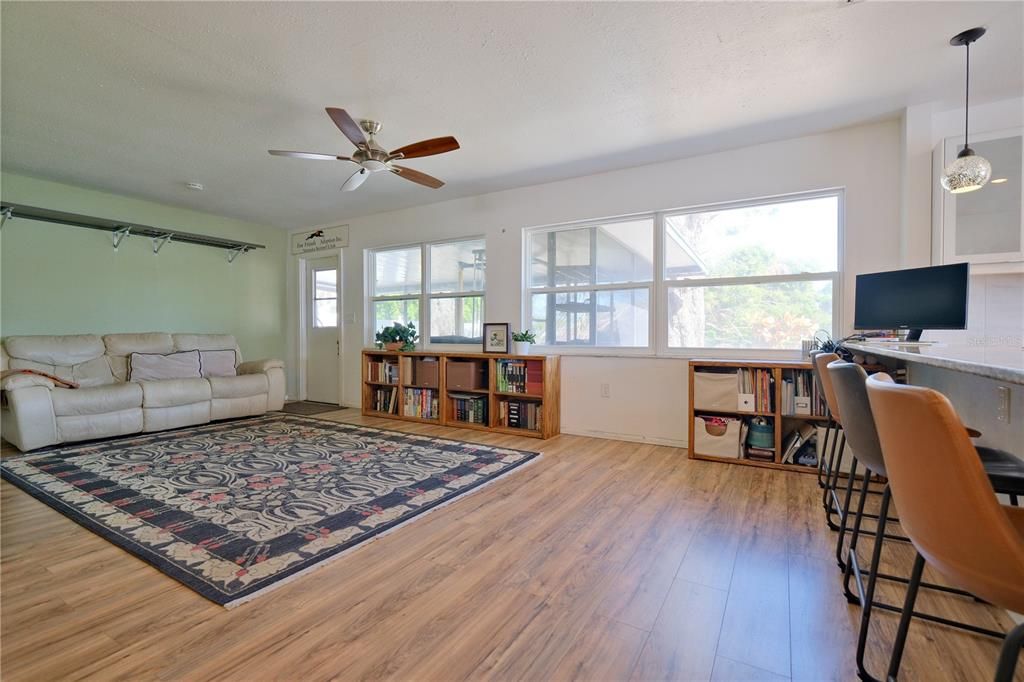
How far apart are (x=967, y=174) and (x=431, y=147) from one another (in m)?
2.93

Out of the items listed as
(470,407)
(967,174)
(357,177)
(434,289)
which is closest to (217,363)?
(434,289)

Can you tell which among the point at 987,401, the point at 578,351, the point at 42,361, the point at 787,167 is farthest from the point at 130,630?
the point at 787,167

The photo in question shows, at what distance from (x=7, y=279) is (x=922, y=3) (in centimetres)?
698

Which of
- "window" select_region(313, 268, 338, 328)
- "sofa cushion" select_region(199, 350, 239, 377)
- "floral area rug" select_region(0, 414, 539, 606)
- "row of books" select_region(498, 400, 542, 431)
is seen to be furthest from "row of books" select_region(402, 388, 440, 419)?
"sofa cushion" select_region(199, 350, 239, 377)

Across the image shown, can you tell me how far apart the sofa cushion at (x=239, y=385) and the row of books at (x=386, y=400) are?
4.01 ft

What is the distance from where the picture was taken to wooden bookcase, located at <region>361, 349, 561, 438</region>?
4.20 m

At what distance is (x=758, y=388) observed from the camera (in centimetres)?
325

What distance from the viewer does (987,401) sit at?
1763mm

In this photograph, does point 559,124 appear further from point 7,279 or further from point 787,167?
point 7,279

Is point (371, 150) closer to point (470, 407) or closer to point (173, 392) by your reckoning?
point (470, 407)

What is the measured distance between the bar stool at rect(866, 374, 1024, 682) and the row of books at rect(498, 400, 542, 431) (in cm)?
344

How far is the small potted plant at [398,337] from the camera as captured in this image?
513 centimetres

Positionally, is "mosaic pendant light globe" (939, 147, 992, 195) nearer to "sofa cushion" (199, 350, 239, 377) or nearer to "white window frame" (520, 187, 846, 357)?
"white window frame" (520, 187, 846, 357)

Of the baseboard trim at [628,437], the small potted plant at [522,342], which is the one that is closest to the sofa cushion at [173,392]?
the small potted plant at [522,342]
